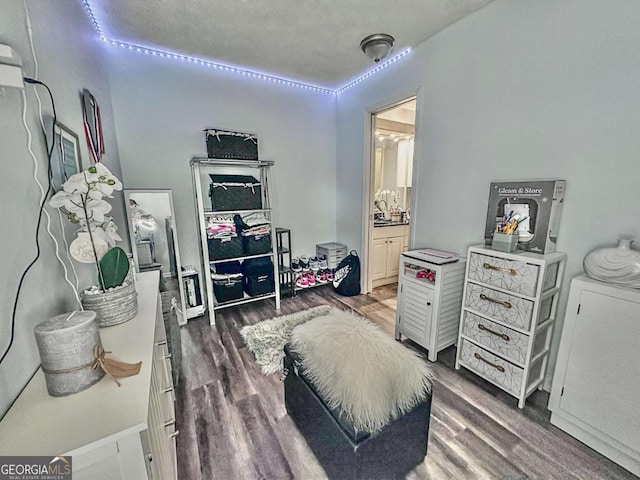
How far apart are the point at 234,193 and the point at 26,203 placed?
1891 millimetres

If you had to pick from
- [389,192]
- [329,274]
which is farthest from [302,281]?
[389,192]

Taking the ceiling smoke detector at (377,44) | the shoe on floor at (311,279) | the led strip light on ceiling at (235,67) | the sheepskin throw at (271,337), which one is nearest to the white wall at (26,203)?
the led strip light on ceiling at (235,67)

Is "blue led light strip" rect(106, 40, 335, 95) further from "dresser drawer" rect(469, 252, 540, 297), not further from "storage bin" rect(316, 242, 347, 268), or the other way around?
"dresser drawer" rect(469, 252, 540, 297)

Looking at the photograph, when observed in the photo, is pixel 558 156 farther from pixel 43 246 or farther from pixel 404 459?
pixel 43 246

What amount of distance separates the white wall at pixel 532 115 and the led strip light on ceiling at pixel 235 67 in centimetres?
35

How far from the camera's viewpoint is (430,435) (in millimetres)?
1475

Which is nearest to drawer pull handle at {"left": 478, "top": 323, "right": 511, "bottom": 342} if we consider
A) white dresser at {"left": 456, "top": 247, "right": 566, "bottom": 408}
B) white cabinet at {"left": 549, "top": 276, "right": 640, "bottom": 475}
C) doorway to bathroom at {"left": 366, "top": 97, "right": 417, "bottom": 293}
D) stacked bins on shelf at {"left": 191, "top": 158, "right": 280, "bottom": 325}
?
white dresser at {"left": 456, "top": 247, "right": 566, "bottom": 408}

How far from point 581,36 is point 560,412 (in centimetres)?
213

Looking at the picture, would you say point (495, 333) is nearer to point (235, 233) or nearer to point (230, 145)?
point (235, 233)

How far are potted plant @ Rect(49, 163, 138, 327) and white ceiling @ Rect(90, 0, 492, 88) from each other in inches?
66.8

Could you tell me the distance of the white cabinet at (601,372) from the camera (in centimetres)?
122

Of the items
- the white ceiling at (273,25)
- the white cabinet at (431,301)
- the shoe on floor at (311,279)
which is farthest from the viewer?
the shoe on floor at (311,279)

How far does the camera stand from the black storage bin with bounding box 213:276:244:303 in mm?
2742

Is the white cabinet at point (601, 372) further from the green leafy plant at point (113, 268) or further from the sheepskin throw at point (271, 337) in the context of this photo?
the green leafy plant at point (113, 268)
